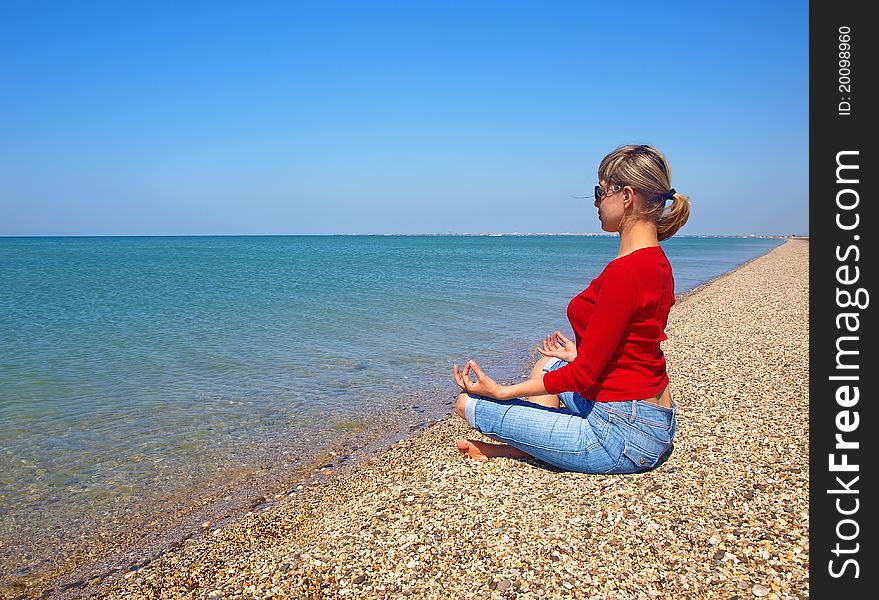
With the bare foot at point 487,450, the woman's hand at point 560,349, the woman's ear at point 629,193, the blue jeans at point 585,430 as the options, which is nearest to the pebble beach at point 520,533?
the bare foot at point 487,450

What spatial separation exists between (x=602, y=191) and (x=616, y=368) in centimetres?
117

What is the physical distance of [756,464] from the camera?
15.2 ft

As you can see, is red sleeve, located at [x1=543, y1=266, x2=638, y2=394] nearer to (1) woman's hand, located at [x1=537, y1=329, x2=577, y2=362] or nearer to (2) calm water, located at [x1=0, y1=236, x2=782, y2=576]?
(1) woman's hand, located at [x1=537, y1=329, x2=577, y2=362]

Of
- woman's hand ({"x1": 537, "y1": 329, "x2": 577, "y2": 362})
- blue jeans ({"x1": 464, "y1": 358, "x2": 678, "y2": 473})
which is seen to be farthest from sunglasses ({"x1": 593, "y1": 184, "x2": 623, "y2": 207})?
blue jeans ({"x1": 464, "y1": 358, "x2": 678, "y2": 473})

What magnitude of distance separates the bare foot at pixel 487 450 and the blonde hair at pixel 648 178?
221cm

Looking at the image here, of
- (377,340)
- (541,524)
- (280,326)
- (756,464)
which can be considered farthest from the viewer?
(280,326)

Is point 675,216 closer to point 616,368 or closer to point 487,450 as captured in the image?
point 616,368

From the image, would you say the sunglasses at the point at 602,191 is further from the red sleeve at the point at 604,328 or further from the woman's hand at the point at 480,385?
the woman's hand at the point at 480,385

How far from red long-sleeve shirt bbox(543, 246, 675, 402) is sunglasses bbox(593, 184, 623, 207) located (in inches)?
16.7

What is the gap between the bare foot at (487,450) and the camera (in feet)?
16.1

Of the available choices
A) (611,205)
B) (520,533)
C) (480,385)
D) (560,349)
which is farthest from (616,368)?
(520,533)
